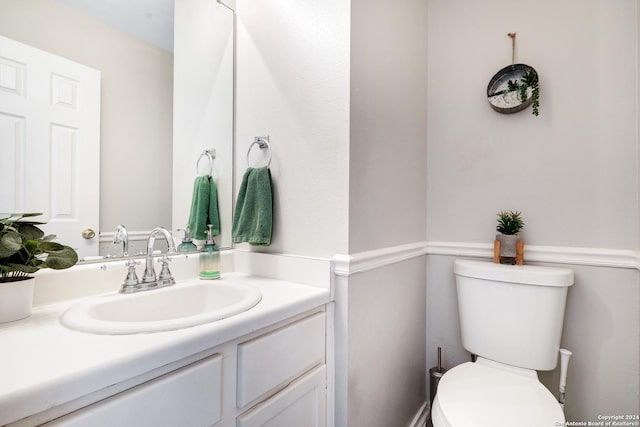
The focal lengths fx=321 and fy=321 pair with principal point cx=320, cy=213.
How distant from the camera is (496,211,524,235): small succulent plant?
1.36m

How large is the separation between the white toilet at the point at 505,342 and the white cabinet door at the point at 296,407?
362mm

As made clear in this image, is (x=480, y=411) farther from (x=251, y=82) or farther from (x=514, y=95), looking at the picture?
(x=251, y=82)

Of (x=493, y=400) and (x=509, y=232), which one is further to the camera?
(x=509, y=232)

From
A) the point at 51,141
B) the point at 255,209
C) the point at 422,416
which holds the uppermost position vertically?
the point at 51,141

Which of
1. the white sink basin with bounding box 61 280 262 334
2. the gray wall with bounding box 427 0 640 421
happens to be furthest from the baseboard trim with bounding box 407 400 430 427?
the white sink basin with bounding box 61 280 262 334

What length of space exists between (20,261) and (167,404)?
51cm

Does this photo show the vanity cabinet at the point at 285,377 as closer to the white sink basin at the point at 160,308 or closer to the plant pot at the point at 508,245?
the white sink basin at the point at 160,308

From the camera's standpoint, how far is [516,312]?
1.21 metres

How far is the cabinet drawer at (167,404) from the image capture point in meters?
0.54

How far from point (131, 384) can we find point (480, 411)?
0.92m

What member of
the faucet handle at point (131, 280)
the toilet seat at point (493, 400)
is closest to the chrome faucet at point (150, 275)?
the faucet handle at point (131, 280)

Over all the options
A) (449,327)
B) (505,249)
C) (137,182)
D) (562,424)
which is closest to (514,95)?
(505,249)

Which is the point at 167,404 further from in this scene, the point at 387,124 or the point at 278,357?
the point at 387,124

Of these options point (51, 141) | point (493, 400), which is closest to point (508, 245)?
point (493, 400)
